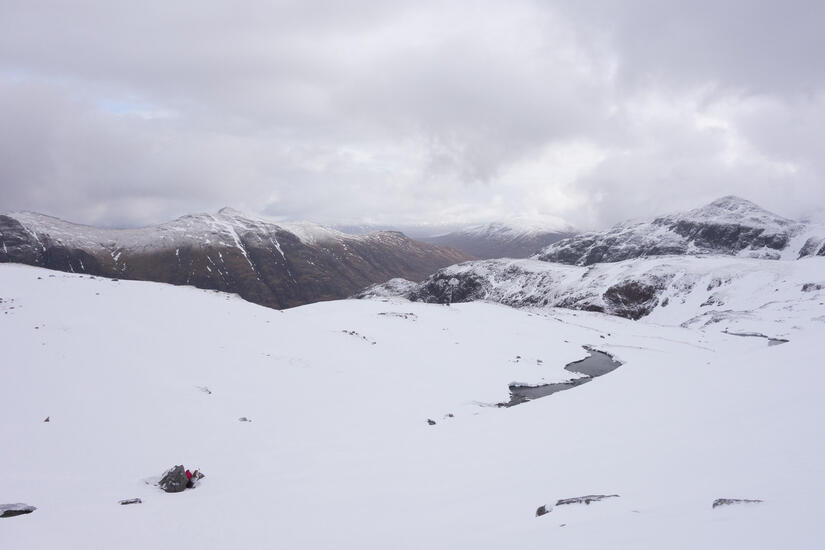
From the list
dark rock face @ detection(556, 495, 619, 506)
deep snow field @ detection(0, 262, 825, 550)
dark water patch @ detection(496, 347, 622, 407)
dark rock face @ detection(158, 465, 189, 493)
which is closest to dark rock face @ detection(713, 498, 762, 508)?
deep snow field @ detection(0, 262, 825, 550)

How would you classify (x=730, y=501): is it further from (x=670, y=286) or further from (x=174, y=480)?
(x=670, y=286)

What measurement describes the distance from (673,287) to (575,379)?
92341mm

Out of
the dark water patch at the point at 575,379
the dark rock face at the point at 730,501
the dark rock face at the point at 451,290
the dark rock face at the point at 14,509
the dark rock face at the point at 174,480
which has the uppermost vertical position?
the dark rock face at the point at 451,290

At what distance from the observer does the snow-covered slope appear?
85.1 metres

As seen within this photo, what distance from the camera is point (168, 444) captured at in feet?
49.5

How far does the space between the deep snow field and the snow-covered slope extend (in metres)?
73.2

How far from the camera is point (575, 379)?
119 ft

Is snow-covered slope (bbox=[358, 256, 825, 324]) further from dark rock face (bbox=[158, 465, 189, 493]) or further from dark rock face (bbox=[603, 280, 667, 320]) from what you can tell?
dark rock face (bbox=[158, 465, 189, 493])

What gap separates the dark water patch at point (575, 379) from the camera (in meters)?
30.5

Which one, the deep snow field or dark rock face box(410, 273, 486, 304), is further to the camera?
dark rock face box(410, 273, 486, 304)

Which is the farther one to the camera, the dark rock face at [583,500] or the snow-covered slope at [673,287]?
the snow-covered slope at [673,287]

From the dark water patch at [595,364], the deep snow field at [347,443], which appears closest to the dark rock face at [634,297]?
the dark water patch at [595,364]

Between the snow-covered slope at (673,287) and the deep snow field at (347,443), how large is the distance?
73167 millimetres

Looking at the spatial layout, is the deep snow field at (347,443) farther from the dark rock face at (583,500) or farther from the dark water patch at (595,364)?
the dark water patch at (595,364)
